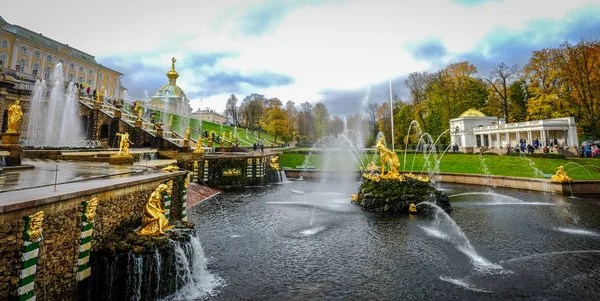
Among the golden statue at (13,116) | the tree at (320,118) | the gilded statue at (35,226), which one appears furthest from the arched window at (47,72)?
the gilded statue at (35,226)

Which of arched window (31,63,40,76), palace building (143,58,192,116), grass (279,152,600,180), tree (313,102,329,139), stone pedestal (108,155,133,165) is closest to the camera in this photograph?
stone pedestal (108,155,133,165)

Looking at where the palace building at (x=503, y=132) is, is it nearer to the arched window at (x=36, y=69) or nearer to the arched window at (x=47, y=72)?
the arched window at (x=47, y=72)

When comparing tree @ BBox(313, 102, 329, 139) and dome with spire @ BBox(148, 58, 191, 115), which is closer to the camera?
dome with spire @ BBox(148, 58, 191, 115)

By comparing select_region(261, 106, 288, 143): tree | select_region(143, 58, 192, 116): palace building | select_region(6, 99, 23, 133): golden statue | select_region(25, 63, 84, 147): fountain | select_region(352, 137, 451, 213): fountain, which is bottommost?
select_region(352, 137, 451, 213): fountain

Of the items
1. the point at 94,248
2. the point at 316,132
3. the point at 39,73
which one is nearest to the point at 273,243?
the point at 94,248

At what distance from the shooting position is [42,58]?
51969mm

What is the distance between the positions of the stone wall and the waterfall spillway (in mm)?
414

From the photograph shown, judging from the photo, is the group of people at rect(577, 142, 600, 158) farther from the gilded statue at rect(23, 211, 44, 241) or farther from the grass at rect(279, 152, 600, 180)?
the gilded statue at rect(23, 211, 44, 241)

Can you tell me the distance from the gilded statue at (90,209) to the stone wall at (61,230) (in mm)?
91

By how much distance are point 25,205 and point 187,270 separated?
357 centimetres

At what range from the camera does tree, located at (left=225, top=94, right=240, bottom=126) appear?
3411 inches

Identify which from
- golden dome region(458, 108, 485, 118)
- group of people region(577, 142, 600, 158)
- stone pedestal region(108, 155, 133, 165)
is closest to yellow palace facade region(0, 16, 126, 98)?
stone pedestal region(108, 155, 133, 165)

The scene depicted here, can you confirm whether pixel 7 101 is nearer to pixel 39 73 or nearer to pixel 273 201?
pixel 273 201

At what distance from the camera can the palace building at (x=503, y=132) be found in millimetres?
36688
